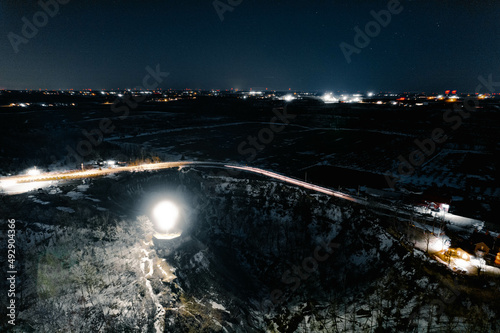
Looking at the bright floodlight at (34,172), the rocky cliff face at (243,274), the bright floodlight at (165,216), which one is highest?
the bright floodlight at (34,172)

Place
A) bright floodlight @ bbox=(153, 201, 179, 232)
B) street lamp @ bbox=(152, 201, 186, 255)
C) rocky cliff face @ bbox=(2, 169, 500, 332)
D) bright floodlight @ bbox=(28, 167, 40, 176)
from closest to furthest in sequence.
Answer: rocky cliff face @ bbox=(2, 169, 500, 332), street lamp @ bbox=(152, 201, 186, 255), bright floodlight @ bbox=(153, 201, 179, 232), bright floodlight @ bbox=(28, 167, 40, 176)

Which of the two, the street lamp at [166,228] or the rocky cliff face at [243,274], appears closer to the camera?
the rocky cliff face at [243,274]

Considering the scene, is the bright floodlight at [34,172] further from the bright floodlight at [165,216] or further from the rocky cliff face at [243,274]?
the bright floodlight at [165,216]

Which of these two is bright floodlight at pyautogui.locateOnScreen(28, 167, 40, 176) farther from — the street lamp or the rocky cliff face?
the street lamp

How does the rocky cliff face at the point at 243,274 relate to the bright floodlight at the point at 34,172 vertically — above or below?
below

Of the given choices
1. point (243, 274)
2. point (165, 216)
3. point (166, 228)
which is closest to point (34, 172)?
point (165, 216)

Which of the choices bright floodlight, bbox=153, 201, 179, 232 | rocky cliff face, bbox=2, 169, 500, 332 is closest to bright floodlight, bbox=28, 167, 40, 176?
rocky cliff face, bbox=2, 169, 500, 332

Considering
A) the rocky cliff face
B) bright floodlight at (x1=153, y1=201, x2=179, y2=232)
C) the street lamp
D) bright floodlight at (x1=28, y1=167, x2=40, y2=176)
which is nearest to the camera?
the rocky cliff face

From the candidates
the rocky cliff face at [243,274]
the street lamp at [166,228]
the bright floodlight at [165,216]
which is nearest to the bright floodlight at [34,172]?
the rocky cliff face at [243,274]

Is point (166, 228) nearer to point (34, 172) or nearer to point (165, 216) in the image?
point (165, 216)

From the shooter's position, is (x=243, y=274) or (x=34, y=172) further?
(x=34, y=172)

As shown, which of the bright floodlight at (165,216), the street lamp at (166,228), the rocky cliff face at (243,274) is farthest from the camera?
the bright floodlight at (165,216)

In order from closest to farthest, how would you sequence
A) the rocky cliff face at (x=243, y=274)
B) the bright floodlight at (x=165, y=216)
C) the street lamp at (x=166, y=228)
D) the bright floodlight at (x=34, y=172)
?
the rocky cliff face at (x=243, y=274) → the street lamp at (x=166, y=228) → the bright floodlight at (x=165, y=216) → the bright floodlight at (x=34, y=172)
